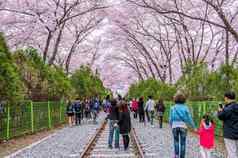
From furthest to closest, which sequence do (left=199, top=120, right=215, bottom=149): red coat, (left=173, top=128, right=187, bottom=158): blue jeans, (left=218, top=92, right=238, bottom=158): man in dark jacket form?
(left=173, top=128, right=187, bottom=158): blue jeans, (left=199, top=120, right=215, bottom=149): red coat, (left=218, top=92, right=238, bottom=158): man in dark jacket

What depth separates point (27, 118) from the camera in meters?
19.8

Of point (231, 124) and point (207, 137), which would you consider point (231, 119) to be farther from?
point (207, 137)

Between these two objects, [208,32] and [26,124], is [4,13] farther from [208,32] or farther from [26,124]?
[208,32]

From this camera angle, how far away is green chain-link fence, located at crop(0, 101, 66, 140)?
16375 mm

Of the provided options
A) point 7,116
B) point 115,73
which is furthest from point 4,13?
point 115,73

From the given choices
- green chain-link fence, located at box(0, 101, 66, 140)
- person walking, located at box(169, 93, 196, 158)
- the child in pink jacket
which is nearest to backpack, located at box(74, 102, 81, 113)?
green chain-link fence, located at box(0, 101, 66, 140)

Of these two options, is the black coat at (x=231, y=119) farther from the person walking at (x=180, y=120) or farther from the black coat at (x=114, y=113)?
the black coat at (x=114, y=113)

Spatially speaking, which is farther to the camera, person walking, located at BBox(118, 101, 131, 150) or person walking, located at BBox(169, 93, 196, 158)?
person walking, located at BBox(118, 101, 131, 150)

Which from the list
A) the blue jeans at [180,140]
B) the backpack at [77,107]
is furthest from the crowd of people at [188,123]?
the backpack at [77,107]

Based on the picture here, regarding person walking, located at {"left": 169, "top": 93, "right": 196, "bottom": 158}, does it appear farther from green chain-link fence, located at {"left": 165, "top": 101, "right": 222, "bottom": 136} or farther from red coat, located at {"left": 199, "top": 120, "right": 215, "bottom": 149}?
green chain-link fence, located at {"left": 165, "top": 101, "right": 222, "bottom": 136}

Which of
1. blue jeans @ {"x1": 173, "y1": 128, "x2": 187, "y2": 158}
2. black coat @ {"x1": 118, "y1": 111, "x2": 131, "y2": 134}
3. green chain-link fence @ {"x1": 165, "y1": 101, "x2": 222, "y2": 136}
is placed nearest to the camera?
blue jeans @ {"x1": 173, "y1": 128, "x2": 187, "y2": 158}

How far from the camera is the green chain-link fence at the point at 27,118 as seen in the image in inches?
645

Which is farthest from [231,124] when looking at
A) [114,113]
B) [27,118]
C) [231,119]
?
[27,118]

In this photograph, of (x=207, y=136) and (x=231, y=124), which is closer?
(x=231, y=124)
